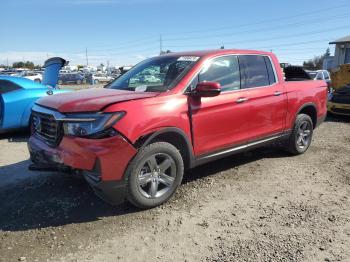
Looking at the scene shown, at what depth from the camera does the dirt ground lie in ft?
10.9

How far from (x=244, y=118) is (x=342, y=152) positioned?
2.86 meters

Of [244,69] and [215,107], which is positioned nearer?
[215,107]

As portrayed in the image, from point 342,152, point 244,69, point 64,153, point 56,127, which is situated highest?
point 244,69

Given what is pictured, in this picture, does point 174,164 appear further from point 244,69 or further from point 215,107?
point 244,69

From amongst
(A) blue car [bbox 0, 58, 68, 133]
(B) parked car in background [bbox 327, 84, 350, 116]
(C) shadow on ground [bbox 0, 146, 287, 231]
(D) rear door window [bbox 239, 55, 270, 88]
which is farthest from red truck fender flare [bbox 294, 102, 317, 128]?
(A) blue car [bbox 0, 58, 68, 133]

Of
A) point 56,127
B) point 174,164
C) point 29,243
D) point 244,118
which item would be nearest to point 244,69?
point 244,118

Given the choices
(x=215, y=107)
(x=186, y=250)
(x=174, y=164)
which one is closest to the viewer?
(x=186, y=250)

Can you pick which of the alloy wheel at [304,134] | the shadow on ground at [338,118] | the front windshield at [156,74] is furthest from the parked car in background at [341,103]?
the front windshield at [156,74]

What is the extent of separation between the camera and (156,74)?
489 cm

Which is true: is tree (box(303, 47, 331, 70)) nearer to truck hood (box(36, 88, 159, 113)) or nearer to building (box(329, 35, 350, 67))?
building (box(329, 35, 350, 67))

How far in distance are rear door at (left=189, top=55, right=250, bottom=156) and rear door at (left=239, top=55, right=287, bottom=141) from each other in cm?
16

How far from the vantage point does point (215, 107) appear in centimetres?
463

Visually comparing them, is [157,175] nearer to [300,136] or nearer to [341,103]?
[300,136]

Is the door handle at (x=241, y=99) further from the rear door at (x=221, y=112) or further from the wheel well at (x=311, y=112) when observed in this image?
the wheel well at (x=311, y=112)
